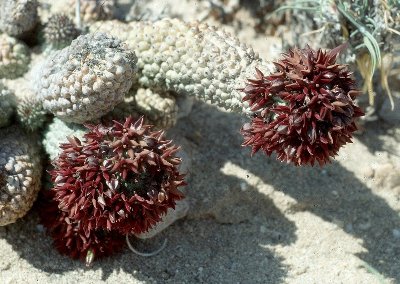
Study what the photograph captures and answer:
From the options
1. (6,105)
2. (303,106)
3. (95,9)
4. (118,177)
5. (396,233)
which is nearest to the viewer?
(303,106)

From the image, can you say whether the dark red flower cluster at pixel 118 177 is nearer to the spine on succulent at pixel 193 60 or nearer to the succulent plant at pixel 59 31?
the spine on succulent at pixel 193 60

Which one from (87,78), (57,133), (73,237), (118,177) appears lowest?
(73,237)

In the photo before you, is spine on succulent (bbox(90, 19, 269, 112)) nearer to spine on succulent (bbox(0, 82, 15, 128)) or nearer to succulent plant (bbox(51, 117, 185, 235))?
succulent plant (bbox(51, 117, 185, 235))

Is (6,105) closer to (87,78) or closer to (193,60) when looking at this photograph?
(87,78)

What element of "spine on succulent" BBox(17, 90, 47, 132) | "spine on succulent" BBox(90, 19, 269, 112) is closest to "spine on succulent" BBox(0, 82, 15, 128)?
"spine on succulent" BBox(17, 90, 47, 132)

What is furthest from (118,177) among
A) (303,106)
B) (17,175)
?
(303,106)

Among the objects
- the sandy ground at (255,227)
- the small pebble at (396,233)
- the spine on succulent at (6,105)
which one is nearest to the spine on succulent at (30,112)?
the spine on succulent at (6,105)
